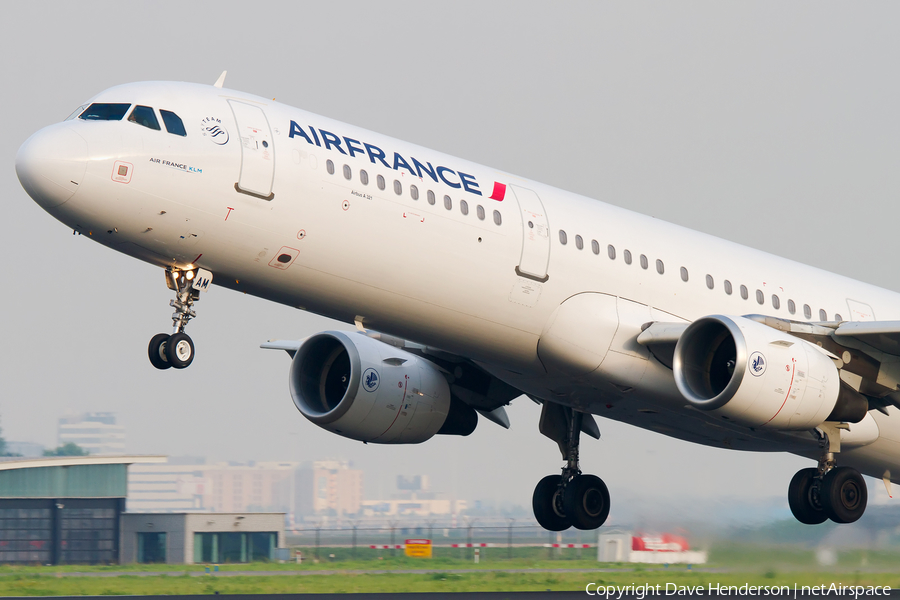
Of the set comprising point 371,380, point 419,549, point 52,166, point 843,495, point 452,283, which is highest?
point 52,166

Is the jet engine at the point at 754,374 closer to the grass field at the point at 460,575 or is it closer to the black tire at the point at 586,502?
the black tire at the point at 586,502

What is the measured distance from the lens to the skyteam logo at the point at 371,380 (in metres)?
21.5

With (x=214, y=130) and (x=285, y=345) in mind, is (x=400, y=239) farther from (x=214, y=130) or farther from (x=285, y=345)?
(x=285, y=345)

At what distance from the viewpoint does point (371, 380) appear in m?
21.6

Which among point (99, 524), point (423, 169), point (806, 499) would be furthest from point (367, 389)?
point (99, 524)

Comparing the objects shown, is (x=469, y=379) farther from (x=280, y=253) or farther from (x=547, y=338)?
(x=280, y=253)

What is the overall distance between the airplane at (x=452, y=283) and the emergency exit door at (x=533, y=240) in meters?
0.04

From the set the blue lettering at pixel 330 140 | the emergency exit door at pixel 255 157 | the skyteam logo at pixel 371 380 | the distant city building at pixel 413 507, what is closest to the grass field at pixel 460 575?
the distant city building at pixel 413 507

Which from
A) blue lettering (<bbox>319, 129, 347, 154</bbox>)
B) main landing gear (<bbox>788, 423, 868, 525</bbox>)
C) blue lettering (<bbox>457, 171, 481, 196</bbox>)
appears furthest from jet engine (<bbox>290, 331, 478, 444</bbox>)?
main landing gear (<bbox>788, 423, 868, 525</bbox>)

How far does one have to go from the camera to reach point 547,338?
717 inches

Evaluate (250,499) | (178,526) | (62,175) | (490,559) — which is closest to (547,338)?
(62,175)

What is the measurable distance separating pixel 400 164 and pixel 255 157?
2.36 metres

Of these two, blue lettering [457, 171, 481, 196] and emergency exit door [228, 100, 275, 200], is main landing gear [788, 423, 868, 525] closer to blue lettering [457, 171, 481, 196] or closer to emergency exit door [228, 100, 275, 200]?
blue lettering [457, 171, 481, 196]

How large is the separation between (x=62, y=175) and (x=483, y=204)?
6276 mm
